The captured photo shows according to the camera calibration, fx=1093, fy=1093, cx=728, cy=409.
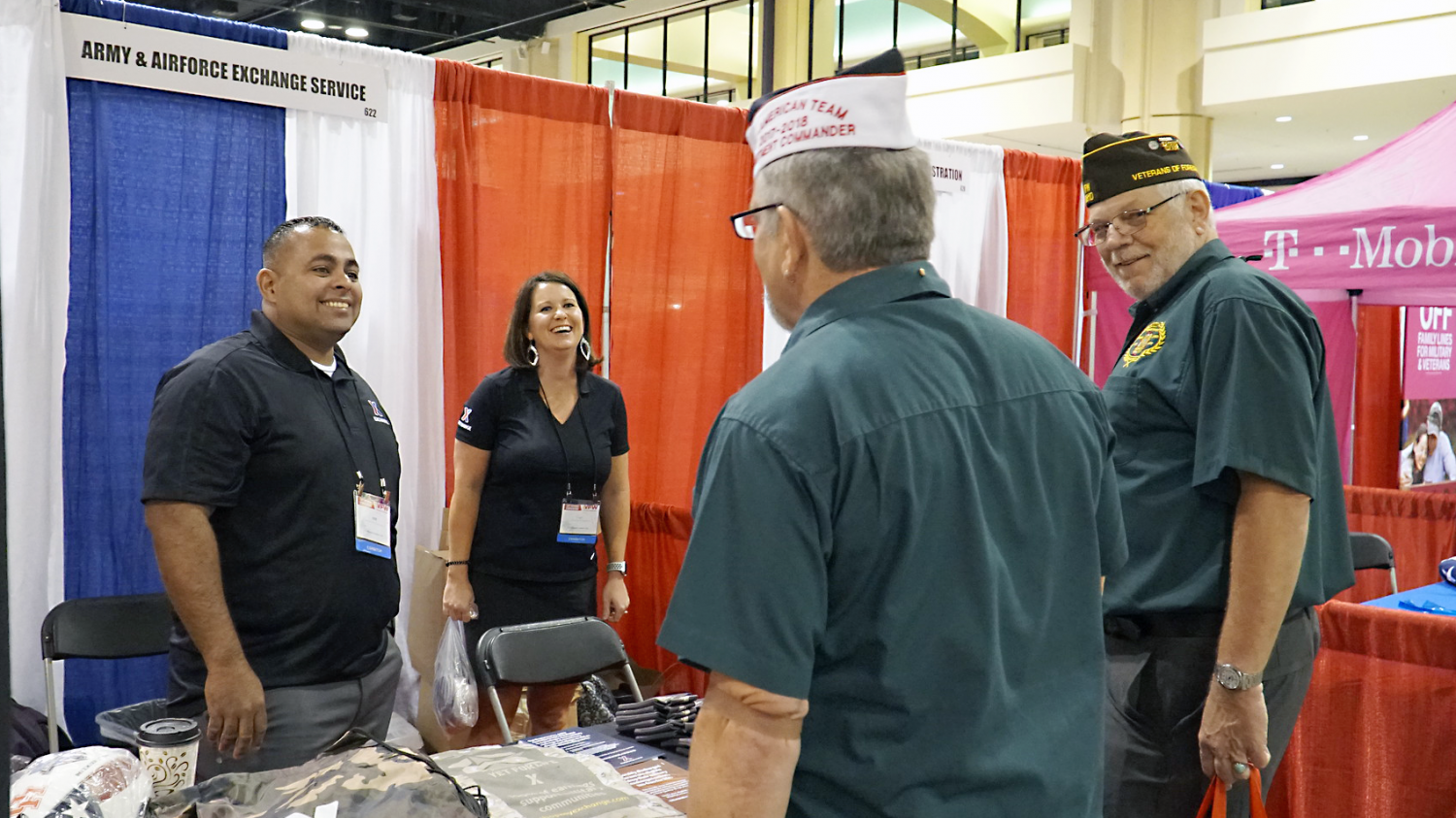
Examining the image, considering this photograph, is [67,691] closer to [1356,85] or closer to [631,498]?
[631,498]

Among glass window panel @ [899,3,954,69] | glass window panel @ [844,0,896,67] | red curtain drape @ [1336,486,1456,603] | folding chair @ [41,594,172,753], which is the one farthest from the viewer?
glass window panel @ [844,0,896,67]

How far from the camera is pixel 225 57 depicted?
3.37 meters

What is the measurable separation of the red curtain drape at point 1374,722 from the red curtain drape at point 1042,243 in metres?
3.21

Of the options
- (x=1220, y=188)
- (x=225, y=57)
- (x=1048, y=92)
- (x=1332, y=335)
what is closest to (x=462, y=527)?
(x=225, y=57)

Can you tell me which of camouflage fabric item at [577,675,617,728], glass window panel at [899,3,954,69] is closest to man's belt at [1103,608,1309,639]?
camouflage fabric item at [577,675,617,728]

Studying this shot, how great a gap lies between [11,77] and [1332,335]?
23.8ft

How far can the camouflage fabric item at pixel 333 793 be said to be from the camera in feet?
4.80

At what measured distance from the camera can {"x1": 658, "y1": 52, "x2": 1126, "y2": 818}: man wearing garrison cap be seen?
979mm

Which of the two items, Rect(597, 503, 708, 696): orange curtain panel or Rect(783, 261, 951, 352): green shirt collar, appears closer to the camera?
Rect(783, 261, 951, 352): green shirt collar

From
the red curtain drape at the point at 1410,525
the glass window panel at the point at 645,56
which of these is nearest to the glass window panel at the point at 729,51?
the glass window panel at the point at 645,56

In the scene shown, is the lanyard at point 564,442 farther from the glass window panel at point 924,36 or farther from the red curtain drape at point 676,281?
the glass window panel at point 924,36

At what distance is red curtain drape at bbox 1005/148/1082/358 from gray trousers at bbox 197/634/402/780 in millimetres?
4333

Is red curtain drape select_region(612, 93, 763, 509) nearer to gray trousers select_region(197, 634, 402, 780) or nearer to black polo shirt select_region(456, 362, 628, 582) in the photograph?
black polo shirt select_region(456, 362, 628, 582)

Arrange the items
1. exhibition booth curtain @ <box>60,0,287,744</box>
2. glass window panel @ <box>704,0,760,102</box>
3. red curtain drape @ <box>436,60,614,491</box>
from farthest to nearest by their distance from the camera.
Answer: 1. glass window panel @ <box>704,0,760,102</box>
2. red curtain drape @ <box>436,60,614,491</box>
3. exhibition booth curtain @ <box>60,0,287,744</box>
